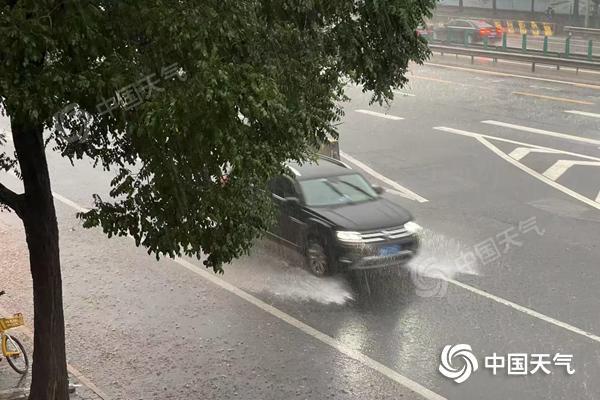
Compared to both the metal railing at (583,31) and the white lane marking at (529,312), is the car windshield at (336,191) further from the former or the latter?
the metal railing at (583,31)

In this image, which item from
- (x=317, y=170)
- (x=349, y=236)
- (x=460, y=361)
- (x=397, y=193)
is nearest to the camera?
(x=460, y=361)

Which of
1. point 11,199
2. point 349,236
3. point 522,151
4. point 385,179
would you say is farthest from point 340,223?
point 522,151

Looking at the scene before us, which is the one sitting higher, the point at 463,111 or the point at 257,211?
the point at 257,211

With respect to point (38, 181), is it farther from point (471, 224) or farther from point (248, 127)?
point (471, 224)

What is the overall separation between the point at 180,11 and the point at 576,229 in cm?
1055

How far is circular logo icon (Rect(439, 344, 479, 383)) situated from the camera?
953 cm

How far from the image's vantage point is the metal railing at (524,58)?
101ft

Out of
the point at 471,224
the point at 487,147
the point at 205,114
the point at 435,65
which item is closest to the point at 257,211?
the point at 205,114

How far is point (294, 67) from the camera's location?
283 inches

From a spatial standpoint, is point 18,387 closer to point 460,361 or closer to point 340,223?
A: point 340,223

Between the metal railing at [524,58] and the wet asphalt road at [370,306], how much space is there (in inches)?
545

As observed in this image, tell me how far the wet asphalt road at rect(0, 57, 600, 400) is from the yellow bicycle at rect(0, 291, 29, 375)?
739mm

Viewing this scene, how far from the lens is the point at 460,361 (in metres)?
9.80

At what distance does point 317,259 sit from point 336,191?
1.33m
